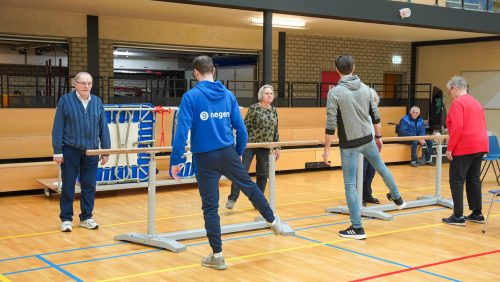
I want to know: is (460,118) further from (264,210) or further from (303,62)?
(303,62)

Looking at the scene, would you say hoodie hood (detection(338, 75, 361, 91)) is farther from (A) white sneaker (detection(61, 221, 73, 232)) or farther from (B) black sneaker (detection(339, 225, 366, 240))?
(A) white sneaker (detection(61, 221, 73, 232))

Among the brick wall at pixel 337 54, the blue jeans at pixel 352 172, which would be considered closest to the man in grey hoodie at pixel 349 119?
the blue jeans at pixel 352 172

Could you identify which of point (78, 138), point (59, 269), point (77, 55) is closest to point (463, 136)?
point (78, 138)

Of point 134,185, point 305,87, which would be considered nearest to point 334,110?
point 134,185

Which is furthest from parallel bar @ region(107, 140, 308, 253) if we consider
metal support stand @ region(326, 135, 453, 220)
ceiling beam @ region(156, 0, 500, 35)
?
ceiling beam @ region(156, 0, 500, 35)

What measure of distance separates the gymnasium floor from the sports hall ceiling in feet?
12.5

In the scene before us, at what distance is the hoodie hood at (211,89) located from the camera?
494 centimetres

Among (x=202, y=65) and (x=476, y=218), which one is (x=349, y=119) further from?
(x=476, y=218)

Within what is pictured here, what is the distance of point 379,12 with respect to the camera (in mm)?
12094

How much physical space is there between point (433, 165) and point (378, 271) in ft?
30.7

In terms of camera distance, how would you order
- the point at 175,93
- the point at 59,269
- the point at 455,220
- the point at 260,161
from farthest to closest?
the point at 175,93 → the point at 260,161 → the point at 455,220 → the point at 59,269

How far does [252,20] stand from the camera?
12789 millimetres

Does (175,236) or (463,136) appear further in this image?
(463,136)

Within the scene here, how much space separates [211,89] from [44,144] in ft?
19.8
